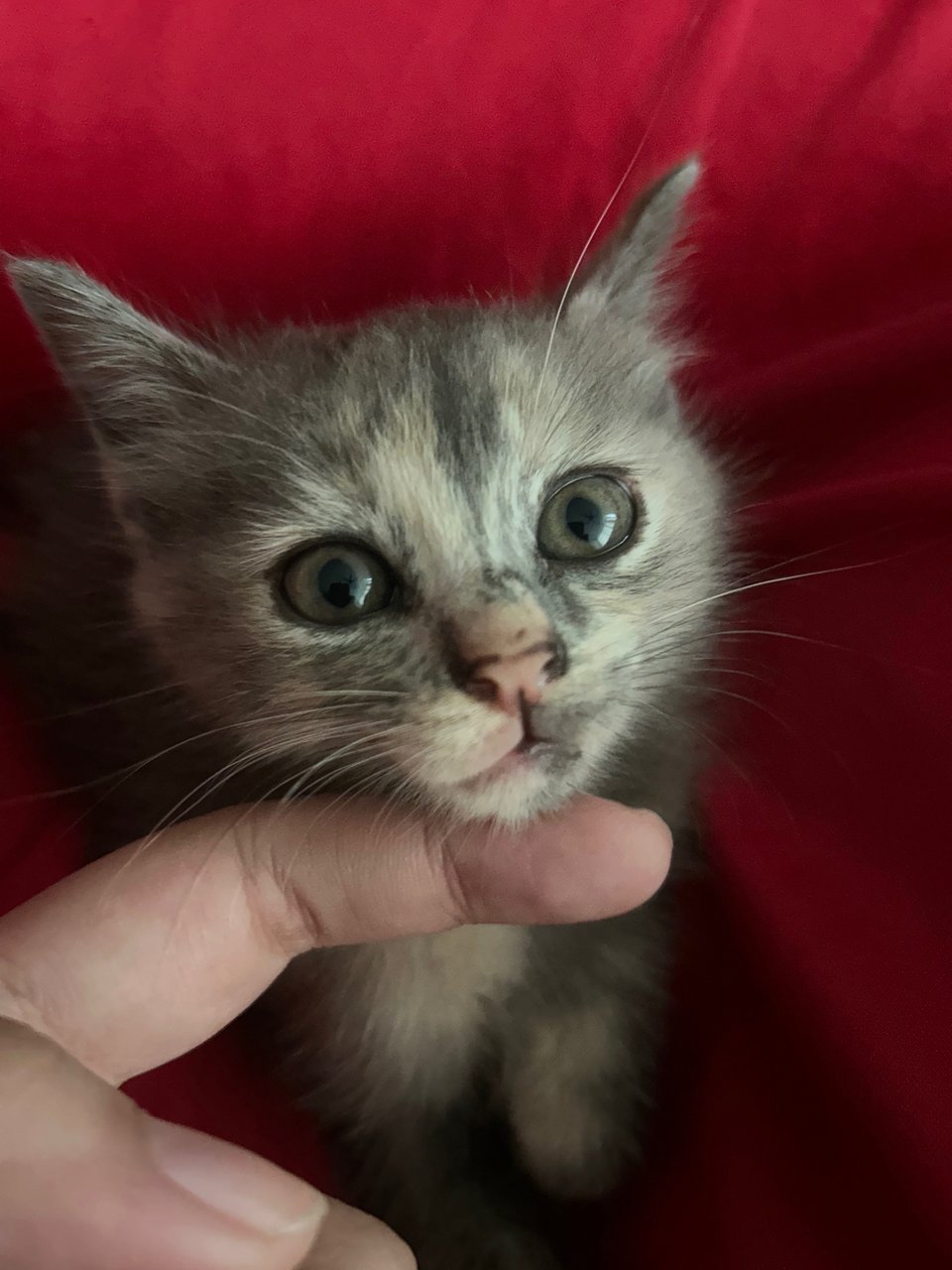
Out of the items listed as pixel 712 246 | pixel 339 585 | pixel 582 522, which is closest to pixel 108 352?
pixel 339 585

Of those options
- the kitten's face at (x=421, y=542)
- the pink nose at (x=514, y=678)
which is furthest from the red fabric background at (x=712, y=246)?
the pink nose at (x=514, y=678)

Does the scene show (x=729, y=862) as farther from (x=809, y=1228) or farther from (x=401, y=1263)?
(x=401, y=1263)

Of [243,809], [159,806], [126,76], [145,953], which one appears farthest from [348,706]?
[126,76]

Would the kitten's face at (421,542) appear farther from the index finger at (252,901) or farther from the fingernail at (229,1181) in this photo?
the fingernail at (229,1181)

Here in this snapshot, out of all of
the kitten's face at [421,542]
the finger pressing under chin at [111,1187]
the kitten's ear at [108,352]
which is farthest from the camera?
the kitten's ear at [108,352]

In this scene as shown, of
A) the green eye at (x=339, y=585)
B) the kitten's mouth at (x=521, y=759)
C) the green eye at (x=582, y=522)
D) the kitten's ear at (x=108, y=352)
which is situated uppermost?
the kitten's ear at (x=108, y=352)

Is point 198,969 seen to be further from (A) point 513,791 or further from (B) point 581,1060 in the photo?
(B) point 581,1060

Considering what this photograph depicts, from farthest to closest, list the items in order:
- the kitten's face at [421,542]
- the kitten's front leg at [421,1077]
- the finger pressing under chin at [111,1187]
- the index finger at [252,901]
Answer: the kitten's front leg at [421,1077] < the kitten's face at [421,542] < the index finger at [252,901] < the finger pressing under chin at [111,1187]
